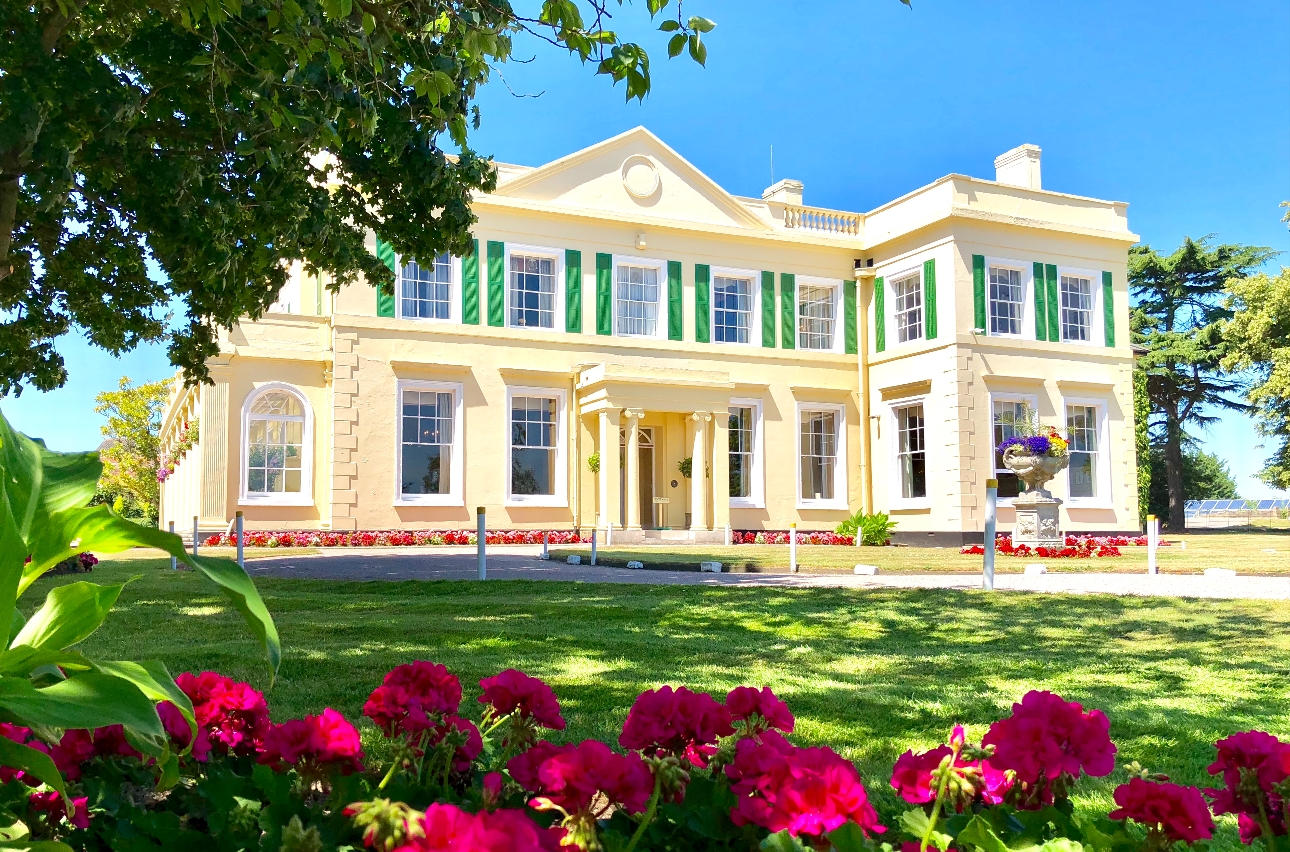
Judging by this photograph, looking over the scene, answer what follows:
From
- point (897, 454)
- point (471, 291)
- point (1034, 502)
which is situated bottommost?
point (1034, 502)

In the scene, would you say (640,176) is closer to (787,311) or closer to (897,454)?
(787,311)

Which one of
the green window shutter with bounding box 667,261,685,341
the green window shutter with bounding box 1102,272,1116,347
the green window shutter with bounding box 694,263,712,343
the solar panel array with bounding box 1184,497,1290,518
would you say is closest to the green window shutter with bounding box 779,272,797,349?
the green window shutter with bounding box 694,263,712,343

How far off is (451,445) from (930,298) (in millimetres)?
10528

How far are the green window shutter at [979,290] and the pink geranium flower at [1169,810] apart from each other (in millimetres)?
20292

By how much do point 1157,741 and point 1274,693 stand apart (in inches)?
53.5

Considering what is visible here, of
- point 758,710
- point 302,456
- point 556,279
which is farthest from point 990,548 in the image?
point 302,456

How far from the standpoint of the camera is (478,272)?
19.6 metres

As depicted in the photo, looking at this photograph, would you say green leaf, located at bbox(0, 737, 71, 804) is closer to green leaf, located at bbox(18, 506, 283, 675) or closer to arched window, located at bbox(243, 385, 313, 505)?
green leaf, located at bbox(18, 506, 283, 675)

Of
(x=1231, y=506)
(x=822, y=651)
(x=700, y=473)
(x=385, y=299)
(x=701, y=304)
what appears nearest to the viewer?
(x=822, y=651)

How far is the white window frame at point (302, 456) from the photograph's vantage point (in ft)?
58.7

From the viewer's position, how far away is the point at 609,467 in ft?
62.9

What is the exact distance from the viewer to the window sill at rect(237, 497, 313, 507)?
17.8m

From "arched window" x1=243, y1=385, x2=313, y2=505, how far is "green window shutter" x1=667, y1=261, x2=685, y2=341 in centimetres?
757

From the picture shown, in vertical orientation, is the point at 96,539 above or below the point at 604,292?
below
